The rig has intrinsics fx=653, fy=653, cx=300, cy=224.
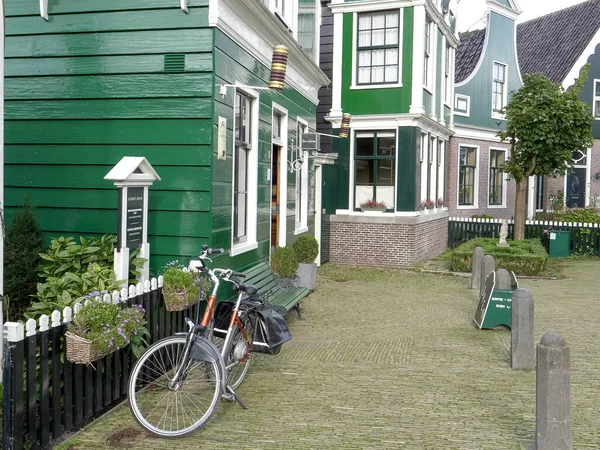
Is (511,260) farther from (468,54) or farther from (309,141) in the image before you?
(468,54)

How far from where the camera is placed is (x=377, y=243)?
52.0ft

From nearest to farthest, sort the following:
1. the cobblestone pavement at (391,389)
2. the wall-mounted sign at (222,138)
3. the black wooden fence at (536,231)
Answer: the cobblestone pavement at (391,389) < the wall-mounted sign at (222,138) < the black wooden fence at (536,231)

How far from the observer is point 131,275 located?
6.64 meters

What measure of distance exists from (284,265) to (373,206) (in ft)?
21.1

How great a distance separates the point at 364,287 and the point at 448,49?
31.8ft

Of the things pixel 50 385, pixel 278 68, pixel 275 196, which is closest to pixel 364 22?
pixel 275 196

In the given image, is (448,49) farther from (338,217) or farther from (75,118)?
(75,118)

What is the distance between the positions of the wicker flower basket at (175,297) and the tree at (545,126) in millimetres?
13096

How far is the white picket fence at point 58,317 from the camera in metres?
4.01

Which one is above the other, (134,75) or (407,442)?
(134,75)

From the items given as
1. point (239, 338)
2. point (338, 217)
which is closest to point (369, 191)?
point (338, 217)

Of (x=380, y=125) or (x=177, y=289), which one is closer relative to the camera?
(x=177, y=289)

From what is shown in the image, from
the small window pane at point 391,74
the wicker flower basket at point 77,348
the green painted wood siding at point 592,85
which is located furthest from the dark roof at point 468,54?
the wicker flower basket at point 77,348

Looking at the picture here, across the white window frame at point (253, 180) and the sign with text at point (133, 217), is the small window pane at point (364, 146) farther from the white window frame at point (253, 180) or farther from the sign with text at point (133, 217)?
the sign with text at point (133, 217)
